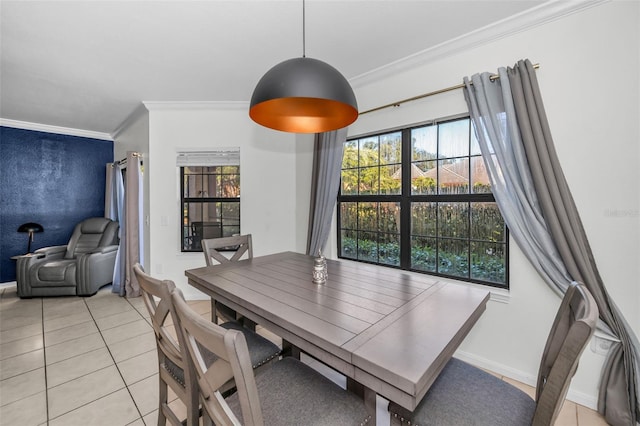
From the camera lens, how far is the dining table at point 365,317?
876 millimetres

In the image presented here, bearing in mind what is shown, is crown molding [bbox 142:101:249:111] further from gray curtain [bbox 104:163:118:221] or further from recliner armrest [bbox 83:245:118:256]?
recliner armrest [bbox 83:245:118:256]

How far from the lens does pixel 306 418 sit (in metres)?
1.01

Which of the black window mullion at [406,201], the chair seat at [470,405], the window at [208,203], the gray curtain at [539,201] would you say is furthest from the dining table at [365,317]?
the window at [208,203]

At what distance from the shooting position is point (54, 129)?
4547mm

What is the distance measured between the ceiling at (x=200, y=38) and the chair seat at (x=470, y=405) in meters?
2.22

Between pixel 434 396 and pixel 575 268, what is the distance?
1335mm

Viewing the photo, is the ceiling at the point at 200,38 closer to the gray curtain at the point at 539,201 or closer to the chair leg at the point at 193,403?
the gray curtain at the point at 539,201

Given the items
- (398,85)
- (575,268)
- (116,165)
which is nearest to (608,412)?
(575,268)

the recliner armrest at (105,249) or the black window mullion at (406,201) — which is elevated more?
the black window mullion at (406,201)

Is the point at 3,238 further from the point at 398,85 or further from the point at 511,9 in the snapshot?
the point at 511,9

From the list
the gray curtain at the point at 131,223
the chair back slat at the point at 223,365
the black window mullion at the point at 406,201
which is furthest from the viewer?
the gray curtain at the point at 131,223

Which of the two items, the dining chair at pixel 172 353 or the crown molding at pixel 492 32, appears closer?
the dining chair at pixel 172 353

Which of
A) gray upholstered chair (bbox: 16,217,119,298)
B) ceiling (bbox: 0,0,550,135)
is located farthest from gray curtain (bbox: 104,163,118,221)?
ceiling (bbox: 0,0,550,135)

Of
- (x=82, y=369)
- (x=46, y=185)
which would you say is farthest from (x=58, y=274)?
(x=82, y=369)
